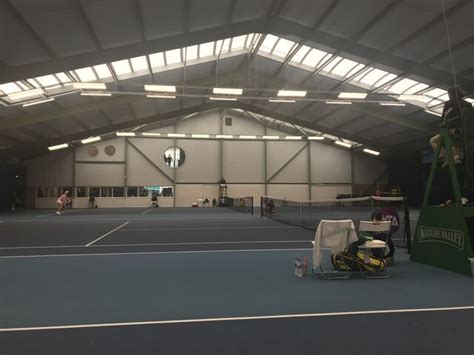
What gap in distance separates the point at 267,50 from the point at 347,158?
78.5 ft

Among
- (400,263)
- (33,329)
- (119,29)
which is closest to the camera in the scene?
(33,329)

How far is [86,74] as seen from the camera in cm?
1961

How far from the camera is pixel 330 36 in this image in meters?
16.6

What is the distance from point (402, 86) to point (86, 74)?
A: 672 inches

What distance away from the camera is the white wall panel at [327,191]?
4209cm

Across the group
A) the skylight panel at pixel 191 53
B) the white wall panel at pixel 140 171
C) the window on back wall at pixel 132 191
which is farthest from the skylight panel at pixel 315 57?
the window on back wall at pixel 132 191

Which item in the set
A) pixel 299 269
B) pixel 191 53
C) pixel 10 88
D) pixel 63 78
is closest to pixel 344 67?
pixel 191 53

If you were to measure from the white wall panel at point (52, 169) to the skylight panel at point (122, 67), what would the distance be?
69.6 feet

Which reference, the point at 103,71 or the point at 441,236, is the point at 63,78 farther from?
the point at 441,236

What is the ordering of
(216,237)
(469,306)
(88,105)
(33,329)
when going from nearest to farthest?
(33,329), (469,306), (216,237), (88,105)

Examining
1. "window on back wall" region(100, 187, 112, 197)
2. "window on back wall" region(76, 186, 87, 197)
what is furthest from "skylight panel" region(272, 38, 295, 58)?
"window on back wall" region(76, 186, 87, 197)

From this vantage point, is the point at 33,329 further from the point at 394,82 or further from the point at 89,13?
the point at 394,82

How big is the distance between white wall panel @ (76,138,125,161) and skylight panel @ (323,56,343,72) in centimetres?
2383

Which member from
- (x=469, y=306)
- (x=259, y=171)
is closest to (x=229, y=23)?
(x=469, y=306)
